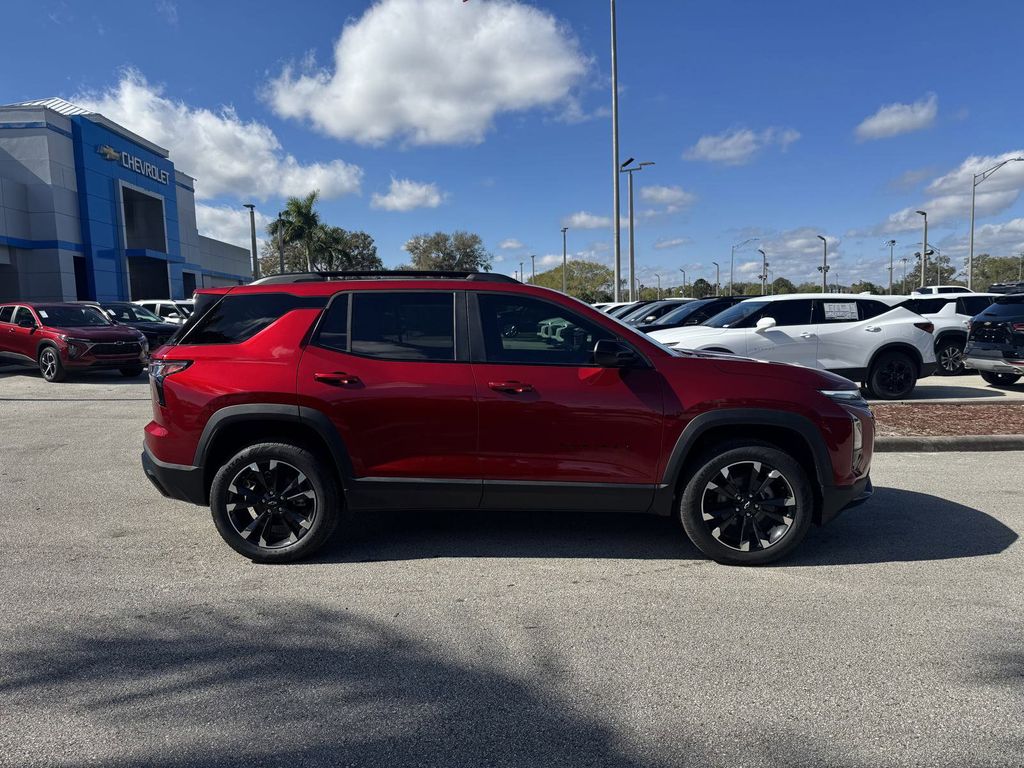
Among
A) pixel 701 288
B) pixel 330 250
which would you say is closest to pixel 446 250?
pixel 330 250

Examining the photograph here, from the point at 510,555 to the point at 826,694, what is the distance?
2.08 meters

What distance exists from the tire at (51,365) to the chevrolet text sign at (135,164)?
25258mm

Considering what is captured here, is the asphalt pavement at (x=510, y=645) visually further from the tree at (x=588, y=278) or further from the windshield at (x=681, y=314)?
the tree at (x=588, y=278)

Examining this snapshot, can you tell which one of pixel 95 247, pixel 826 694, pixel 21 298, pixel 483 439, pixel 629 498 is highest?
pixel 95 247

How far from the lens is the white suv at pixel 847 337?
1032cm

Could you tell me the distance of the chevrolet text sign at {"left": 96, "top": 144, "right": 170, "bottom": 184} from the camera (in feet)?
112

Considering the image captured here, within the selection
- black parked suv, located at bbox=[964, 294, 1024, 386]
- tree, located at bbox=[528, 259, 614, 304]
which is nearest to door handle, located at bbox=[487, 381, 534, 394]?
black parked suv, located at bbox=[964, 294, 1024, 386]

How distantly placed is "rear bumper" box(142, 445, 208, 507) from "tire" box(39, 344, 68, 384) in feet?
37.8

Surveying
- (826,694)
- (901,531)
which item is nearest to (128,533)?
(826,694)

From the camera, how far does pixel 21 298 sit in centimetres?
3078

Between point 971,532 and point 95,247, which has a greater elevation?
point 95,247

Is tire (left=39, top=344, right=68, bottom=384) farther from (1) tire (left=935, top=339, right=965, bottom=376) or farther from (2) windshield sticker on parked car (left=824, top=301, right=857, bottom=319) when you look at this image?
(1) tire (left=935, top=339, right=965, bottom=376)

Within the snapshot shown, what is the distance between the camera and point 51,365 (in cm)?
1373

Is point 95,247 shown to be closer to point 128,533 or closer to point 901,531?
point 128,533
